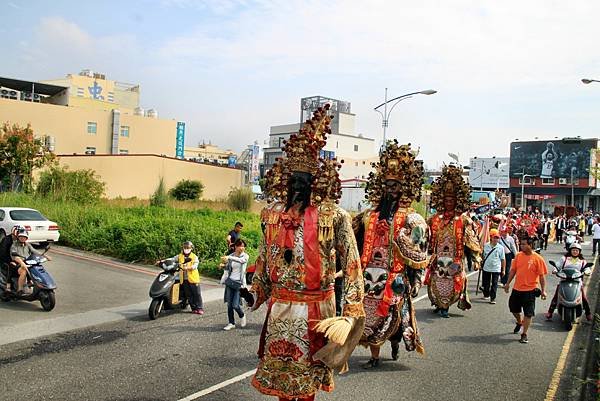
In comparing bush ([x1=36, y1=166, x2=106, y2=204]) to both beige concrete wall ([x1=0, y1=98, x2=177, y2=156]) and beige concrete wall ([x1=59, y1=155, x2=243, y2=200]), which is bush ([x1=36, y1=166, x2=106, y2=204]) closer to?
beige concrete wall ([x1=59, y1=155, x2=243, y2=200])

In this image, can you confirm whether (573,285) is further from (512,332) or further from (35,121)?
(35,121)

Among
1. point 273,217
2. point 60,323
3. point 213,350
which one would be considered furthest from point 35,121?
point 273,217

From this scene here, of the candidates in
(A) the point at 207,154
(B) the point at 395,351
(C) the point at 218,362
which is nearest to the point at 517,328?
(B) the point at 395,351

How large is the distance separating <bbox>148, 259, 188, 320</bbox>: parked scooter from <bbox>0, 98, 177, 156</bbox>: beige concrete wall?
38.1 m

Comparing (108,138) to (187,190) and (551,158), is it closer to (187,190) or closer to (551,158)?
(187,190)

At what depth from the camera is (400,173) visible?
730 centimetres

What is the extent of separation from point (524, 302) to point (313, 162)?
5964 mm

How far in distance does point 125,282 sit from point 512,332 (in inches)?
353

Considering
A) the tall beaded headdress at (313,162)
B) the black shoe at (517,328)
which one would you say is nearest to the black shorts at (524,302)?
the black shoe at (517,328)

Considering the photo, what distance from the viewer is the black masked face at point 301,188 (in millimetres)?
4441

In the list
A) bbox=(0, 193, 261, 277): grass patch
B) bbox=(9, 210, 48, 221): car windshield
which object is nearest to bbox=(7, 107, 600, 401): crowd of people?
bbox=(0, 193, 261, 277): grass patch

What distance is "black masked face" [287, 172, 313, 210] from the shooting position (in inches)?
175

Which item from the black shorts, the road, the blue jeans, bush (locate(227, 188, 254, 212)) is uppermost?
bush (locate(227, 188, 254, 212))

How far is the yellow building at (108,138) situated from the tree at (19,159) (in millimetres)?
7375
